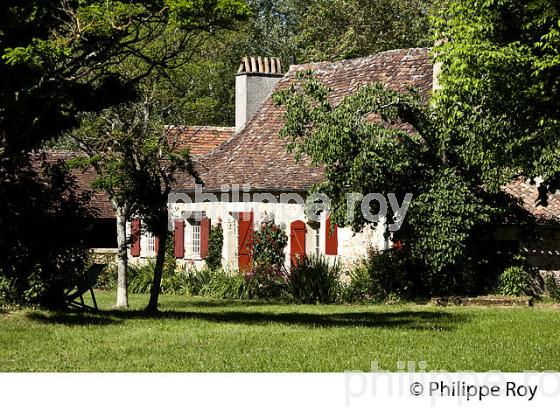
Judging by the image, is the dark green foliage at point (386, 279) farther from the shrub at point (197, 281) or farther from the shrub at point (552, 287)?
the shrub at point (197, 281)

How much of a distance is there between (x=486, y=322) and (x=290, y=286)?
8449 millimetres

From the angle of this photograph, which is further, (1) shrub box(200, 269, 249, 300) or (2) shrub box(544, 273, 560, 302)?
(1) shrub box(200, 269, 249, 300)

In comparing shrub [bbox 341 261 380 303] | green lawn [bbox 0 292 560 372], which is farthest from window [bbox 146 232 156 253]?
green lawn [bbox 0 292 560 372]

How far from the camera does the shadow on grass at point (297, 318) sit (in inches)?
728

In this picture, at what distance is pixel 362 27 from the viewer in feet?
163

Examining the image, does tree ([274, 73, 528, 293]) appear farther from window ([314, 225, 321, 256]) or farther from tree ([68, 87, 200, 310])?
window ([314, 225, 321, 256])

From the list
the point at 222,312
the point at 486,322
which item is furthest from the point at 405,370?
the point at 222,312

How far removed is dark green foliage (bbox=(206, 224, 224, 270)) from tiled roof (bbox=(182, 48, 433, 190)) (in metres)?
1.28

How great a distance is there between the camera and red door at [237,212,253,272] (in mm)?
29736

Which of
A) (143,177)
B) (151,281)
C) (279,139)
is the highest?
(279,139)

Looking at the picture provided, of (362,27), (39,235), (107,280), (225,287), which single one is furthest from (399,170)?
(362,27)

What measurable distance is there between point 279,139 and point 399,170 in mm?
8332

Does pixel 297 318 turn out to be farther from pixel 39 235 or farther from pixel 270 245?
pixel 270 245

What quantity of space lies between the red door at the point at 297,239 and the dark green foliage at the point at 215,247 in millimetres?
2937
